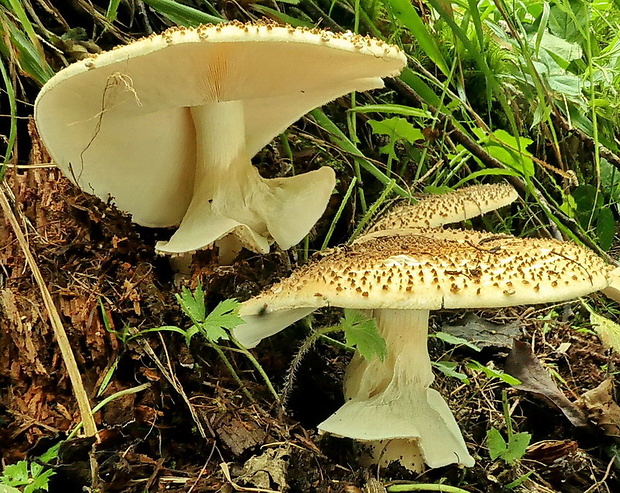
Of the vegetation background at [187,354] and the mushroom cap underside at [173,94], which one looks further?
the vegetation background at [187,354]

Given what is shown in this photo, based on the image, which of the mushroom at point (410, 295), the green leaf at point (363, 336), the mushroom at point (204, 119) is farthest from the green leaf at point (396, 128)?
the green leaf at point (363, 336)

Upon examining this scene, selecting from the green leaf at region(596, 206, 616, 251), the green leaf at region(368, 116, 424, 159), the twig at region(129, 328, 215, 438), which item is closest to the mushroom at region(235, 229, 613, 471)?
the twig at region(129, 328, 215, 438)

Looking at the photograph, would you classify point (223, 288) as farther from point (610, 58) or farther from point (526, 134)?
point (610, 58)

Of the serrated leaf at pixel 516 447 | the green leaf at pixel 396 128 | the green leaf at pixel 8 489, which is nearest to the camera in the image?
the green leaf at pixel 8 489

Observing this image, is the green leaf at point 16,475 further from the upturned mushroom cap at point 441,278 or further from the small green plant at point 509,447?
the small green plant at point 509,447

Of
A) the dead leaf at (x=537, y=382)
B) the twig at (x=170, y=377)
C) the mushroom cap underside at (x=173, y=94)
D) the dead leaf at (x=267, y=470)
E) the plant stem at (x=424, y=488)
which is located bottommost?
the dead leaf at (x=537, y=382)

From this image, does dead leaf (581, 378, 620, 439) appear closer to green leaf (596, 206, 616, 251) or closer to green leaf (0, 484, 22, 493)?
green leaf (596, 206, 616, 251)
